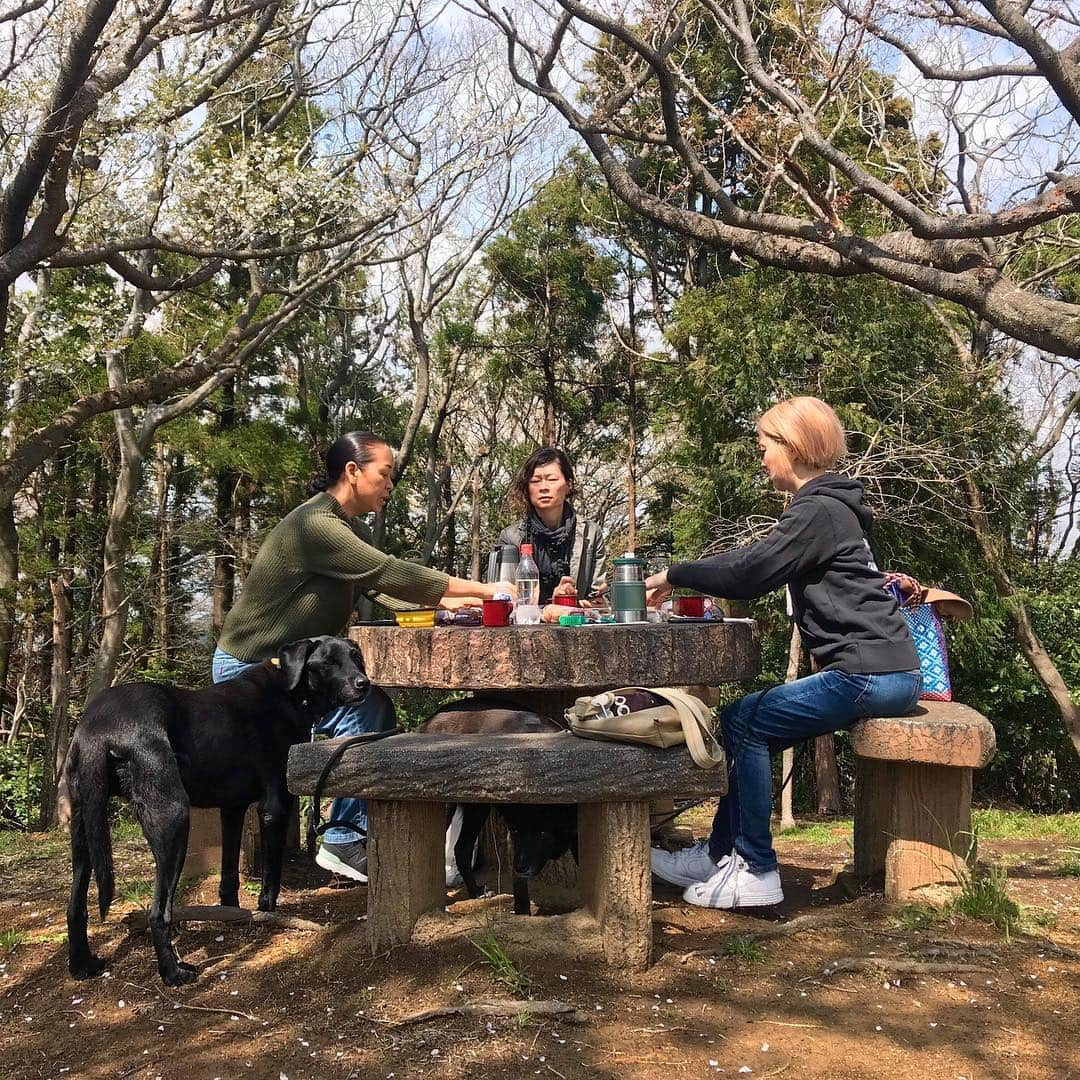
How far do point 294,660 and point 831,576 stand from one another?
2.08 meters

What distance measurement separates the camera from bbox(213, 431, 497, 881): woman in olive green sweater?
4121 mm

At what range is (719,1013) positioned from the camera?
2855 mm

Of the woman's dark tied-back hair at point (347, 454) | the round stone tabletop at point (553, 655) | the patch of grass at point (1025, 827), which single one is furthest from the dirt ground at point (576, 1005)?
the patch of grass at point (1025, 827)

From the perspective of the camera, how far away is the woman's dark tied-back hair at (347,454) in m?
4.37

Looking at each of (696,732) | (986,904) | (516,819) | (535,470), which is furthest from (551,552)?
(986,904)

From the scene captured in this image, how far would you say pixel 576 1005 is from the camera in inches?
113

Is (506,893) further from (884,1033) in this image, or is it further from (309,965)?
(884,1033)

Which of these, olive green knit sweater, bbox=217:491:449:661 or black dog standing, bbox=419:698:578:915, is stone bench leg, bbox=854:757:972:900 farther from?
olive green knit sweater, bbox=217:491:449:661

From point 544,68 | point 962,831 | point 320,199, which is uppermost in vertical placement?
point 320,199

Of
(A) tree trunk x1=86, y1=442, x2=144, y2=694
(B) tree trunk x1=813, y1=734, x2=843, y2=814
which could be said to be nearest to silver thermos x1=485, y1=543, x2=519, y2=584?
(B) tree trunk x1=813, y1=734, x2=843, y2=814

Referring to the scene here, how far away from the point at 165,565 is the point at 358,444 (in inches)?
516

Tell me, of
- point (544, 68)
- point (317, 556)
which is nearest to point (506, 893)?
point (317, 556)

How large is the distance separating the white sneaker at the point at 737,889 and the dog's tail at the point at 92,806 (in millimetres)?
2129

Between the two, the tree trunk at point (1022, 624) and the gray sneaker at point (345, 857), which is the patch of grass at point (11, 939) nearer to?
the gray sneaker at point (345, 857)
